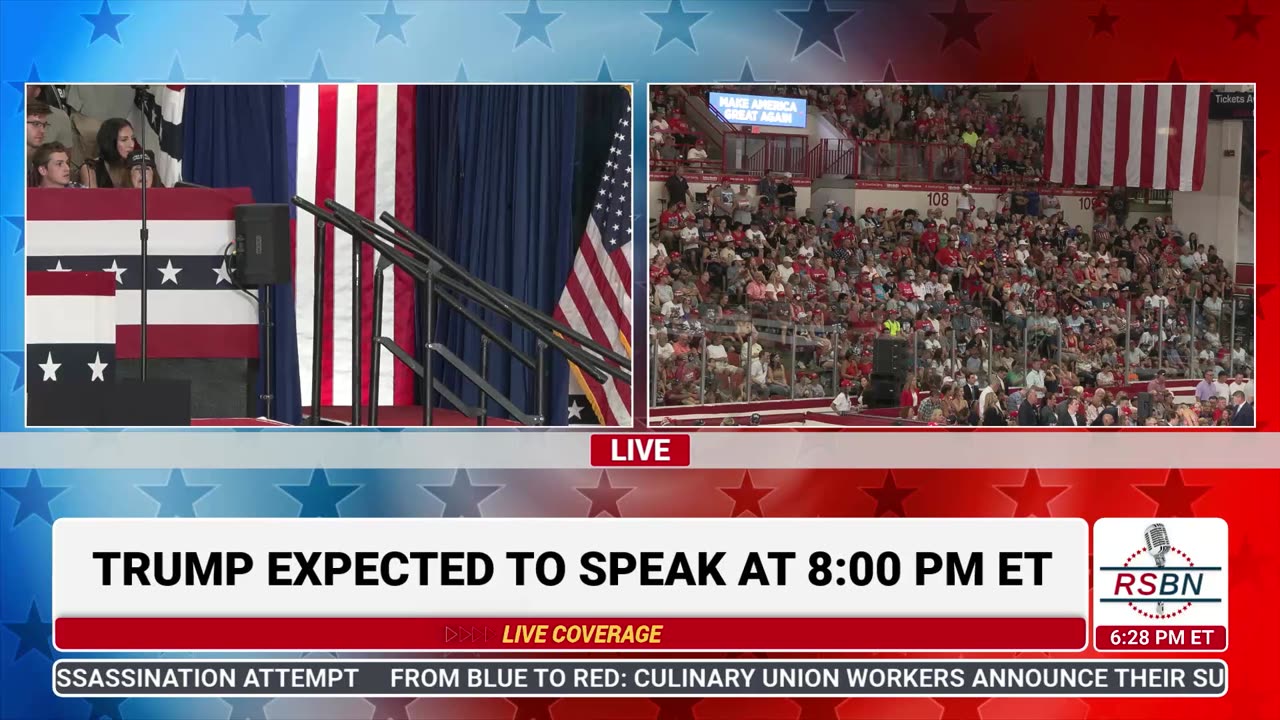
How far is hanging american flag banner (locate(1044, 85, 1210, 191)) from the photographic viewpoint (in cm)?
295

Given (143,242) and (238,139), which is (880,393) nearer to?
(238,139)

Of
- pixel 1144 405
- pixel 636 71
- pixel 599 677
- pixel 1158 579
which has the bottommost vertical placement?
pixel 599 677

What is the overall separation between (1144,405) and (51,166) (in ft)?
8.84

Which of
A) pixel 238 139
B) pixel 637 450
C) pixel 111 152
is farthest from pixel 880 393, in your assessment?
pixel 111 152

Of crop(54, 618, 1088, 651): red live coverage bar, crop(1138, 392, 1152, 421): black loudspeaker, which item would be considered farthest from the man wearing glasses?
crop(1138, 392, 1152, 421): black loudspeaker

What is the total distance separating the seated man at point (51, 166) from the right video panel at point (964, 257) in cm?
140

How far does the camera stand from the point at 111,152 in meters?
2.95

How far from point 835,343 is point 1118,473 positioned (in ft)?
2.46

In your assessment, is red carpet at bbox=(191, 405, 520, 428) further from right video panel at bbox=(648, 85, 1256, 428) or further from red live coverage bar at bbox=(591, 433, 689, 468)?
right video panel at bbox=(648, 85, 1256, 428)

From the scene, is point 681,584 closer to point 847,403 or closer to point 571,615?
point 571,615

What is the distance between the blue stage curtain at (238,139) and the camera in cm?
298

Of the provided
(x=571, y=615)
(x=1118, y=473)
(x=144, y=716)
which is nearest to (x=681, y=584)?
(x=571, y=615)

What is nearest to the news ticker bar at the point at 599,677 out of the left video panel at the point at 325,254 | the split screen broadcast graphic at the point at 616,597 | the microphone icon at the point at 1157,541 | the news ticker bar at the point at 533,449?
the split screen broadcast graphic at the point at 616,597

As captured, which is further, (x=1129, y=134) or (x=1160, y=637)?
(x=1160, y=637)
